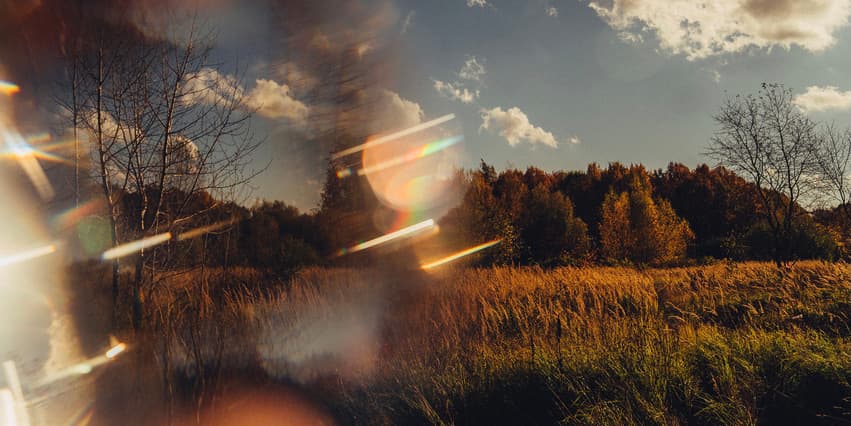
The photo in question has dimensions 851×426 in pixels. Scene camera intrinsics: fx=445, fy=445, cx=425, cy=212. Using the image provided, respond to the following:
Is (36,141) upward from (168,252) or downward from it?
upward

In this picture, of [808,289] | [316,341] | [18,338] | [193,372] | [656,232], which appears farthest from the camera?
[656,232]

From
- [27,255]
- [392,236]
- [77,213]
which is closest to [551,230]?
[392,236]

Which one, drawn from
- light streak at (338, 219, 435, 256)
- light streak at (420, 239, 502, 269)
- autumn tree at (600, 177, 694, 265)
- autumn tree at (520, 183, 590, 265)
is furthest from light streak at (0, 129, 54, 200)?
autumn tree at (520, 183, 590, 265)

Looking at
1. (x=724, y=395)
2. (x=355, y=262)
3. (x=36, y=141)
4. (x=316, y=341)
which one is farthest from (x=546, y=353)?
(x=355, y=262)

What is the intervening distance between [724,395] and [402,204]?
594 inches

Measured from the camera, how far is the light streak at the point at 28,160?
460cm

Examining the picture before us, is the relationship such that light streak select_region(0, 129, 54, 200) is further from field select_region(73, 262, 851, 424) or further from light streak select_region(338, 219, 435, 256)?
light streak select_region(338, 219, 435, 256)

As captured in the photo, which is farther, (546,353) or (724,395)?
(546,353)

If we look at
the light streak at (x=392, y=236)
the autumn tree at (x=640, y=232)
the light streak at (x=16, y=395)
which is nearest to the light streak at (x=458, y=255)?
the light streak at (x=392, y=236)

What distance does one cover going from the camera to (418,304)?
32.6 feet

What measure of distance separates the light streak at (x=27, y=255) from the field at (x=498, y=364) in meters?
1.40

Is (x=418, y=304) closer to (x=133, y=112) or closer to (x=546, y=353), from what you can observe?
(x=546, y=353)

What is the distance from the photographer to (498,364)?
217 inches

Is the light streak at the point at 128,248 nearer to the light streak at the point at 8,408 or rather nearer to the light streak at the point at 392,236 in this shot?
the light streak at the point at 8,408
